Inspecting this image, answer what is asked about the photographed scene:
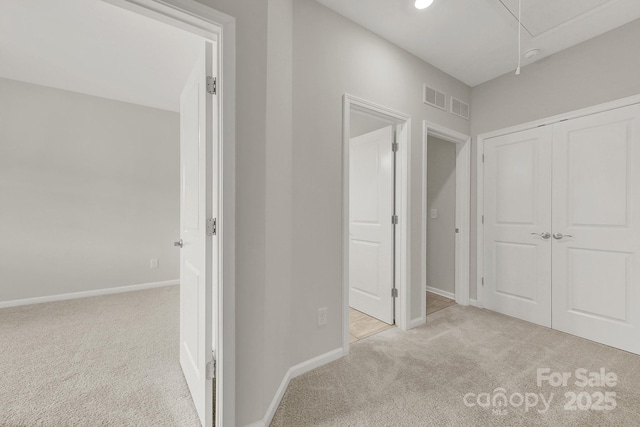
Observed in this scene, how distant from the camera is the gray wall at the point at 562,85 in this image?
2174 millimetres

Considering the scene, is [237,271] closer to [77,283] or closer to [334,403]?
[334,403]

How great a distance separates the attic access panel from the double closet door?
2.87 feet

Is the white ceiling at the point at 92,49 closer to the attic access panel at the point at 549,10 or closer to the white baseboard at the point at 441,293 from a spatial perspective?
the attic access panel at the point at 549,10

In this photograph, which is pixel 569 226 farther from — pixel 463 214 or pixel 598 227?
pixel 463 214

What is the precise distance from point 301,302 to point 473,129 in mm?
2944

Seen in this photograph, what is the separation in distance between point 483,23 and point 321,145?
1.74 meters

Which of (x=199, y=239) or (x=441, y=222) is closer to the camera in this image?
(x=199, y=239)

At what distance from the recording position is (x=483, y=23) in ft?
7.07

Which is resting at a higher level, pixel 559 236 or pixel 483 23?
pixel 483 23

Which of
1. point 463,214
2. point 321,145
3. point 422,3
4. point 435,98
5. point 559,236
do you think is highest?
point 422,3

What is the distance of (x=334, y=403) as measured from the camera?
1560 mm

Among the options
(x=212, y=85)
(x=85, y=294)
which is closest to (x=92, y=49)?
(x=212, y=85)

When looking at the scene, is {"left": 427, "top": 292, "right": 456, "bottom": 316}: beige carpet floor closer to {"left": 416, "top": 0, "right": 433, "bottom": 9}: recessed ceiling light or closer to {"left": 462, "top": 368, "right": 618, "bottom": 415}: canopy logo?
{"left": 462, "top": 368, "right": 618, "bottom": 415}: canopy logo

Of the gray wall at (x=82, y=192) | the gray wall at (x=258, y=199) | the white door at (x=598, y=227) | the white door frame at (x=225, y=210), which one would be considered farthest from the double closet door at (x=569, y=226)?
the gray wall at (x=82, y=192)
